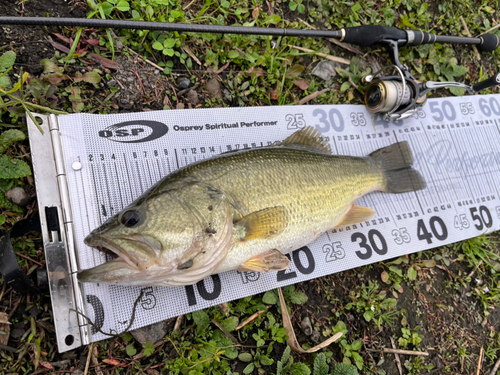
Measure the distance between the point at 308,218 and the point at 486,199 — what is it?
2441 millimetres

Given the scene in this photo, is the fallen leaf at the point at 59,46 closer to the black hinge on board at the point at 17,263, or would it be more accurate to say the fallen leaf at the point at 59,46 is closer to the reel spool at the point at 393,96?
the black hinge on board at the point at 17,263

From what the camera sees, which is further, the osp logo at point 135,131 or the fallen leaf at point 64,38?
the fallen leaf at point 64,38

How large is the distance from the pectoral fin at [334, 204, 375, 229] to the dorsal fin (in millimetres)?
544

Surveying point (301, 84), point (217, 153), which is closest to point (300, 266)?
point (217, 153)

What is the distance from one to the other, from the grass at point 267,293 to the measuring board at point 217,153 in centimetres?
15

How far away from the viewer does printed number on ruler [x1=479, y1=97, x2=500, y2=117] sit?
3.68 metres

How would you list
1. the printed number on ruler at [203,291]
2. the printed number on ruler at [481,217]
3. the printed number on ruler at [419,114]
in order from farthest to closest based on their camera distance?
the printed number on ruler at [419,114], the printed number on ruler at [481,217], the printed number on ruler at [203,291]

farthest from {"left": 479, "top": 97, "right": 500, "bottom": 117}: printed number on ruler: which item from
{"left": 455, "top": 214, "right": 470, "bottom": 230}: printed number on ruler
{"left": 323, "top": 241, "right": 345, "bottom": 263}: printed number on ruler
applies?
{"left": 323, "top": 241, "right": 345, "bottom": 263}: printed number on ruler

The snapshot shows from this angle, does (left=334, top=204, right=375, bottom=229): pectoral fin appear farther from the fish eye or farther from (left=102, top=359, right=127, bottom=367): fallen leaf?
(left=102, top=359, right=127, bottom=367): fallen leaf

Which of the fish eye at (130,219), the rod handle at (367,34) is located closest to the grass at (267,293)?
the rod handle at (367,34)

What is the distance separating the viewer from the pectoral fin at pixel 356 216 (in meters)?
2.52

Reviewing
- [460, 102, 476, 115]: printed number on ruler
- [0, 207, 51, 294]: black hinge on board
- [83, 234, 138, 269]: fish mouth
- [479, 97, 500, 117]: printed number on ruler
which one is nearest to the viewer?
[83, 234, 138, 269]: fish mouth

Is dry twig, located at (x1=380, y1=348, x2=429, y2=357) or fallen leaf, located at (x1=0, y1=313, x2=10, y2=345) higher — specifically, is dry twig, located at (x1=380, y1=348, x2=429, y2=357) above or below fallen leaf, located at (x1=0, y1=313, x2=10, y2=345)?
below

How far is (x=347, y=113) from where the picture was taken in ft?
10.2
